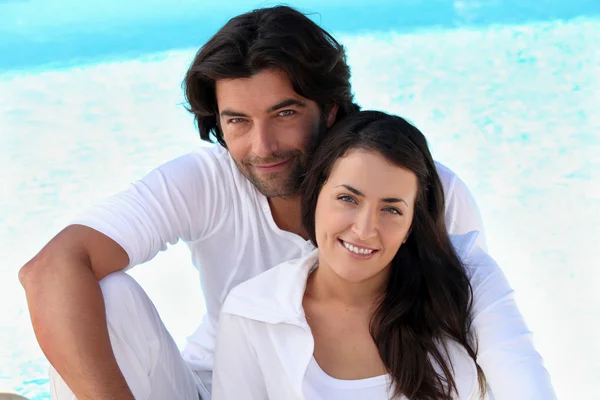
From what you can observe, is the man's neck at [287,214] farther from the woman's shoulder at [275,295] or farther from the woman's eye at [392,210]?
the woman's eye at [392,210]

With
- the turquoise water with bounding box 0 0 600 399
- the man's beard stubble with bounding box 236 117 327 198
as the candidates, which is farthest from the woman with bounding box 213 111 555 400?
the turquoise water with bounding box 0 0 600 399

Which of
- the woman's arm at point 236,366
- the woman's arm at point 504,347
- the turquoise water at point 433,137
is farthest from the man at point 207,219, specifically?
the turquoise water at point 433,137

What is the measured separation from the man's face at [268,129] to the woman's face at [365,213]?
0.37 metres

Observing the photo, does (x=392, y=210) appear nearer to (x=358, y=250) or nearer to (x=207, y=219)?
(x=358, y=250)

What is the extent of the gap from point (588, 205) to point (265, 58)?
4455 millimetres

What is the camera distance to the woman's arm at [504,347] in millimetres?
1941

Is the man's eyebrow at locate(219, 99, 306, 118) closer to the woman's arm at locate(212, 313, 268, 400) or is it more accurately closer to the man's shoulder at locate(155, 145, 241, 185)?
the man's shoulder at locate(155, 145, 241, 185)

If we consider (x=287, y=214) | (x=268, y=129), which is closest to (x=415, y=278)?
(x=287, y=214)

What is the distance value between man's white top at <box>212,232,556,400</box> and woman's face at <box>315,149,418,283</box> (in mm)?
193

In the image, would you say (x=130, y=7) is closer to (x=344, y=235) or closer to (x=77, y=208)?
(x=77, y=208)

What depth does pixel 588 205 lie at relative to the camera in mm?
6250

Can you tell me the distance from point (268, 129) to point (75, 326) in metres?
0.80

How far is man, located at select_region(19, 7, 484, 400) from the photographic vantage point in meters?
2.17

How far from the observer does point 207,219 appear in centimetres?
256
